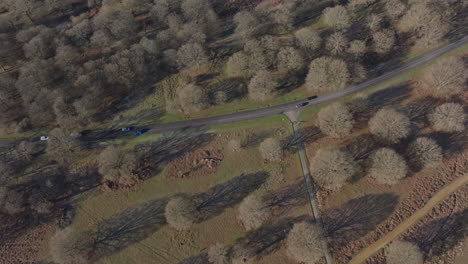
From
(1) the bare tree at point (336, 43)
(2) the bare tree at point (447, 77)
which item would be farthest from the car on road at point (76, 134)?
(2) the bare tree at point (447, 77)

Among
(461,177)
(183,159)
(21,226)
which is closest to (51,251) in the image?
(21,226)

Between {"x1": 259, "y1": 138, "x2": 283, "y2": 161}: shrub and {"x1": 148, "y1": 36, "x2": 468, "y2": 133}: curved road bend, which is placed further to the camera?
{"x1": 148, "y1": 36, "x2": 468, "y2": 133}: curved road bend

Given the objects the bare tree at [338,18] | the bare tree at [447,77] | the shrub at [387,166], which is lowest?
the shrub at [387,166]

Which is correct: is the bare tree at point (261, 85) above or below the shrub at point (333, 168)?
above

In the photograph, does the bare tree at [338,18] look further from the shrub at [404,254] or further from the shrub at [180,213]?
the shrub at [180,213]

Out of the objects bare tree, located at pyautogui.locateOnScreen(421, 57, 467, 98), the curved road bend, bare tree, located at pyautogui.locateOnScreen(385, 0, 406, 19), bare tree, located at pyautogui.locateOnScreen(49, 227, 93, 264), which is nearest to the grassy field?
the curved road bend

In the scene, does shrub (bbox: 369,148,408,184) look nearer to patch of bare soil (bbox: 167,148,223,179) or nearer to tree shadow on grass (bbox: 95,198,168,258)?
patch of bare soil (bbox: 167,148,223,179)

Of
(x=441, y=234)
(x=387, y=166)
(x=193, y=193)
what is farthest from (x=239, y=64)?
(x=441, y=234)
